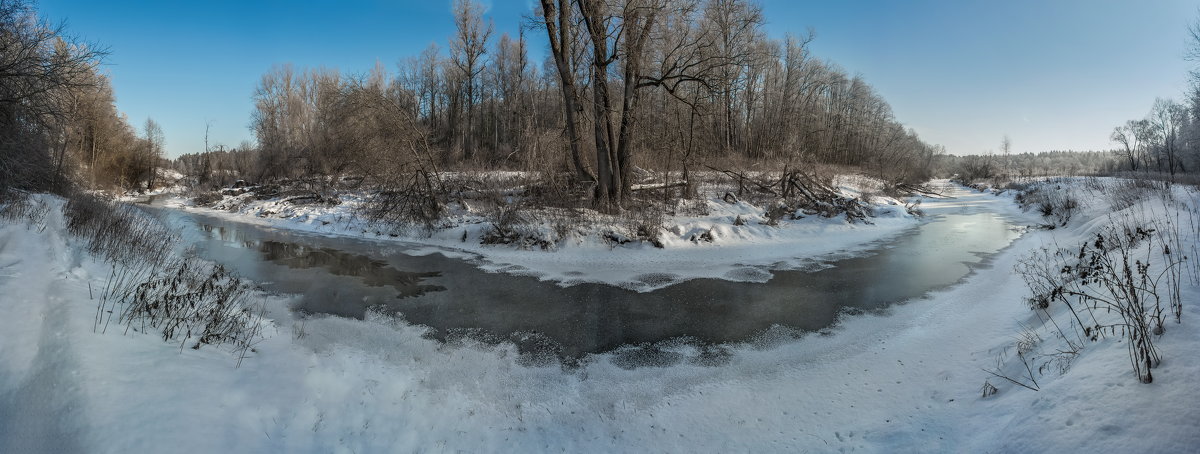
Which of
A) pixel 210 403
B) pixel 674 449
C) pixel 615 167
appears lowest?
pixel 674 449

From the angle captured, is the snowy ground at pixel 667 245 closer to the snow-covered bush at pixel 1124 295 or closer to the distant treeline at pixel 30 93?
the snow-covered bush at pixel 1124 295

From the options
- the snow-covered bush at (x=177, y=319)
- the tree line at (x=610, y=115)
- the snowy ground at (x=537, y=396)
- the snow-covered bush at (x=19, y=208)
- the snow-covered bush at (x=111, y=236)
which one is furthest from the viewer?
the tree line at (x=610, y=115)

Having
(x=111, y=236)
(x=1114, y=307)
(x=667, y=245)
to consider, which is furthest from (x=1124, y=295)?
(x=111, y=236)

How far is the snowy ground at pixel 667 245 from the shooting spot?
9.17m

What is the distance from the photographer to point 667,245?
11273mm

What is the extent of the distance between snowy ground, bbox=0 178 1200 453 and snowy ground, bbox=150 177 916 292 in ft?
11.5

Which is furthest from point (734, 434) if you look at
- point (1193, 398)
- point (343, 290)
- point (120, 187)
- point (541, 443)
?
point (120, 187)

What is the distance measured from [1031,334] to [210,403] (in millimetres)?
7132

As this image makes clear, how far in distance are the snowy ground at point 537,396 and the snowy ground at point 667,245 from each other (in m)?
3.51

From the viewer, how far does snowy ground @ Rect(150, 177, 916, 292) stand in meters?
9.17

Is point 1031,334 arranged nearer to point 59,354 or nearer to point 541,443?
point 541,443

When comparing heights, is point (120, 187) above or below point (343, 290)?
above

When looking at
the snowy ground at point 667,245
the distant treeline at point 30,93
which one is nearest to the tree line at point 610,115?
the snowy ground at point 667,245

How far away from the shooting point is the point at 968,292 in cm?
738
